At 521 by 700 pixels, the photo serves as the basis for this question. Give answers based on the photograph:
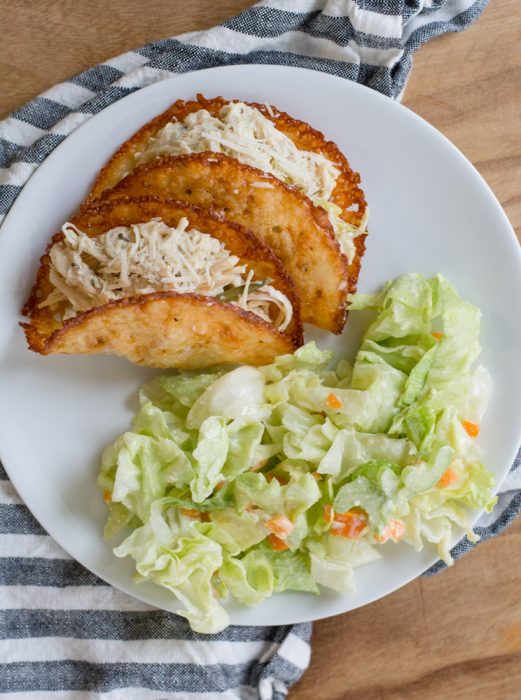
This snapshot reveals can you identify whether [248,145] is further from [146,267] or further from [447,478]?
[447,478]

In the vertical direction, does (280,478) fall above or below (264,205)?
below

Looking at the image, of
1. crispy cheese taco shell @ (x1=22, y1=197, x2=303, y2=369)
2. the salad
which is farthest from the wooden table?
crispy cheese taco shell @ (x1=22, y1=197, x2=303, y2=369)

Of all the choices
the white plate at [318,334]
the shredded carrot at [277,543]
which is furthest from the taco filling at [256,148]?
the shredded carrot at [277,543]

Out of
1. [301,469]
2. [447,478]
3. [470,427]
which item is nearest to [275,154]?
[301,469]

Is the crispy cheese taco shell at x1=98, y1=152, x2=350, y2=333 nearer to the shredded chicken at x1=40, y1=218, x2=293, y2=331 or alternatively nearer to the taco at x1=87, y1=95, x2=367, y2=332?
the taco at x1=87, y1=95, x2=367, y2=332

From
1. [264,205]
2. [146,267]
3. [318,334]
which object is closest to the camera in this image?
[146,267]

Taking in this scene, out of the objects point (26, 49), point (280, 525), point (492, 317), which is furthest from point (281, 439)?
point (26, 49)
